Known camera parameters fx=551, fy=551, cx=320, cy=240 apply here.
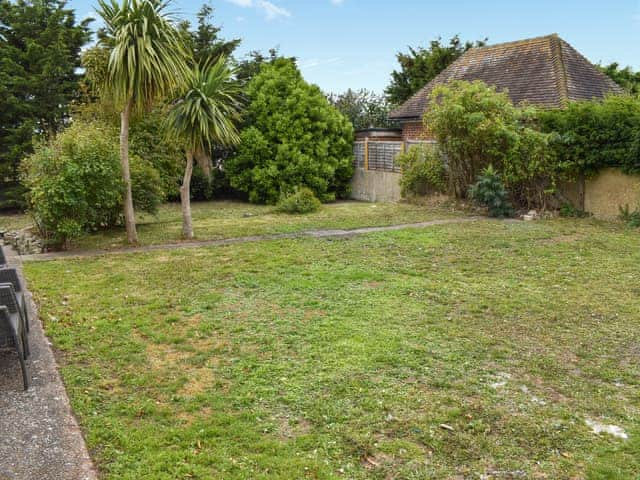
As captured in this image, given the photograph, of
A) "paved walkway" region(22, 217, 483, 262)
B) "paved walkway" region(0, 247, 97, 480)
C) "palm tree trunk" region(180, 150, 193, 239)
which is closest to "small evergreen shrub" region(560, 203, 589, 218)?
"paved walkway" region(22, 217, 483, 262)

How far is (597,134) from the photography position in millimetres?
12211

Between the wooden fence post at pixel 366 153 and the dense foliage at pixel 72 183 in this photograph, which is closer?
the dense foliage at pixel 72 183

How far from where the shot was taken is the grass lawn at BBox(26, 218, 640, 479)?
347cm

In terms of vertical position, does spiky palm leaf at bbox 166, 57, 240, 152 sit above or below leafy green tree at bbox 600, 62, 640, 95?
below

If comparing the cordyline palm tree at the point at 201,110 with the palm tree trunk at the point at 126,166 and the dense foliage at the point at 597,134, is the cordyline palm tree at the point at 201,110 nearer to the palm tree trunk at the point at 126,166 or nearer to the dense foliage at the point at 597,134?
the palm tree trunk at the point at 126,166

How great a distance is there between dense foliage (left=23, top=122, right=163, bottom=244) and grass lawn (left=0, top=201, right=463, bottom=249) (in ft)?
2.47

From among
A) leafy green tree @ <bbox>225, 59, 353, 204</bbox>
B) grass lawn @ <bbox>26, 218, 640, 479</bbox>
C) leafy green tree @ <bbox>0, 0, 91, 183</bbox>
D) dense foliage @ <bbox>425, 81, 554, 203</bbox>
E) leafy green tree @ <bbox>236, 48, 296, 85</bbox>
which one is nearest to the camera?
grass lawn @ <bbox>26, 218, 640, 479</bbox>

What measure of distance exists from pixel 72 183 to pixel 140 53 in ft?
8.59

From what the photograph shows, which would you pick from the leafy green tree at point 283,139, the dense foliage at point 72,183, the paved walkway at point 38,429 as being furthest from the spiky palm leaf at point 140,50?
the leafy green tree at point 283,139

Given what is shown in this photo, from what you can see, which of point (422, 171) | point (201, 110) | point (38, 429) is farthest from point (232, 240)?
point (38, 429)

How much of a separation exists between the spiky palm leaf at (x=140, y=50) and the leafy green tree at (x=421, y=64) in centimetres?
1965

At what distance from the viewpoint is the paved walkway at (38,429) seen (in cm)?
327

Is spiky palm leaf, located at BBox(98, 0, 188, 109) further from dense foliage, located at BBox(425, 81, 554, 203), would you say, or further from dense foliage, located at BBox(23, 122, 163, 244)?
dense foliage, located at BBox(425, 81, 554, 203)

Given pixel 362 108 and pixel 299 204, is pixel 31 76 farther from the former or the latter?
pixel 362 108
